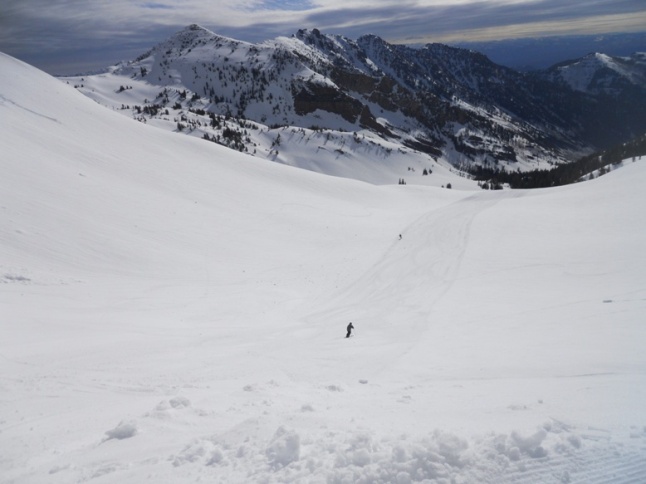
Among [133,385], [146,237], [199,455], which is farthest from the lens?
[146,237]

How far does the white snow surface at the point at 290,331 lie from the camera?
589 centimetres

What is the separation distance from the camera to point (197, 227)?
29.9 meters

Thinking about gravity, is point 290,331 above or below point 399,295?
below

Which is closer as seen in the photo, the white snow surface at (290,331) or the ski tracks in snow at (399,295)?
the white snow surface at (290,331)

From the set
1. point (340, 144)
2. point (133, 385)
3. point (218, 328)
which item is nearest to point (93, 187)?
point (218, 328)

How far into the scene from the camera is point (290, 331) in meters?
16.4

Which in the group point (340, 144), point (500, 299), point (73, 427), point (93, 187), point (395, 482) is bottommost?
point (73, 427)

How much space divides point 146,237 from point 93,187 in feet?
23.5

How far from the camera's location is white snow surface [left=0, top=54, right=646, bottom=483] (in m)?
5.89

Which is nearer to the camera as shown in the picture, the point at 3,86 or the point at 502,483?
the point at 502,483

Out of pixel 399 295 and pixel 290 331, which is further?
pixel 399 295

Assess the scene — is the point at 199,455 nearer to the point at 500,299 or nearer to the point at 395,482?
the point at 395,482

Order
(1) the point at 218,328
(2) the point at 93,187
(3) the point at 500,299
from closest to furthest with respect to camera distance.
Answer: (1) the point at 218,328, (3) the point at 500,299, (2) the point at 93,187

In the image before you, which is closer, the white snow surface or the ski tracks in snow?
the white snow surface
